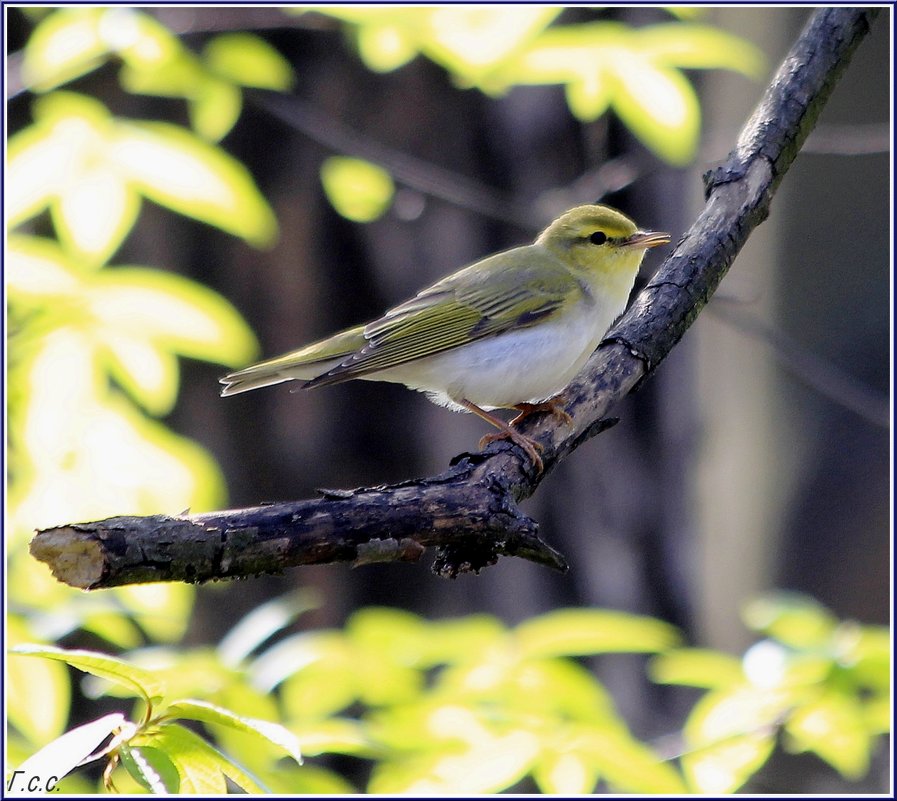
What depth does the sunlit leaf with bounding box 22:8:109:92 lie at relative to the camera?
3.08m

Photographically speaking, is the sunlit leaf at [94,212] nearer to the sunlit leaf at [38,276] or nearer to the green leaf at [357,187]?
the sunlit leaf at [38,276]

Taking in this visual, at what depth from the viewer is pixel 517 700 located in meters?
2.87

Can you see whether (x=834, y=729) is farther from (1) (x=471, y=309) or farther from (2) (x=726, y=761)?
(1) (x=471, y=309)

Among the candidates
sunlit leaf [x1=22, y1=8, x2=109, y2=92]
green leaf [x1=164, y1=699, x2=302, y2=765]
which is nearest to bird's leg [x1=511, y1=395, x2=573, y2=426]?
green leaf [x1=164, y1=699, x2=302, y2=765]

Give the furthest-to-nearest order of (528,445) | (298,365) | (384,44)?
(298,365)
(384,44)
(528,445)

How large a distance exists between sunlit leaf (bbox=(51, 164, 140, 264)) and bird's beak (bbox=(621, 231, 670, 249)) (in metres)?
1.77

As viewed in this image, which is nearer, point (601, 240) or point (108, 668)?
point (108, 668)

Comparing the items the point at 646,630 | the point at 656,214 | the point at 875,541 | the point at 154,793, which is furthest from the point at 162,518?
the point at 875,541

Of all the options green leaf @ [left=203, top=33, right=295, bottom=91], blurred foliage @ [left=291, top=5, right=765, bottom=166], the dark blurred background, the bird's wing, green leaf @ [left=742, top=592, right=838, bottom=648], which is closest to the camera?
blurred foliage @ [left=291, top=5, right=765, bottom=166]

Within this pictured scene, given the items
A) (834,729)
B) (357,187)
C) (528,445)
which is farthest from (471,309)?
(834,729)

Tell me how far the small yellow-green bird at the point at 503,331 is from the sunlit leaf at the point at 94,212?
0.69 meters

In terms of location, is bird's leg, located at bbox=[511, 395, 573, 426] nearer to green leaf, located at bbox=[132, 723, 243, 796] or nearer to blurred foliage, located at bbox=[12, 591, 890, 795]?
blurred foliage, located at bbox=[12, 591, 890, 795]

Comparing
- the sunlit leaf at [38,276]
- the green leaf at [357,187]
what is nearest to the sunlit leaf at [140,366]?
the sunlit leaf at [38,276]

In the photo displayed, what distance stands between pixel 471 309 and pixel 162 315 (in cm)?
111
